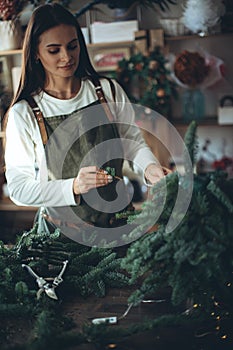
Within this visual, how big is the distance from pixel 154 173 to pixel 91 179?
17 centimetres

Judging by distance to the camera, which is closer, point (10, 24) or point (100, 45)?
point (10, 24)

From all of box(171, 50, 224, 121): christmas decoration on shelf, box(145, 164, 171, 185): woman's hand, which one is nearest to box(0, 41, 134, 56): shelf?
box(171, 50, 224, 121): christmas decoration on shelf

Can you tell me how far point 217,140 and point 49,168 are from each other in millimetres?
2036

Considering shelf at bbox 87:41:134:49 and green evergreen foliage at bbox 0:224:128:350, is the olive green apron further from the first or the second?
shelf at bbox 87:41:134:49

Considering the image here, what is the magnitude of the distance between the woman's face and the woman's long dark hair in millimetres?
16

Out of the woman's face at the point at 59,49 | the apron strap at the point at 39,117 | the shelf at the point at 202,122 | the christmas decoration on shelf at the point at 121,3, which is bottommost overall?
the shelf at the point at 202,122

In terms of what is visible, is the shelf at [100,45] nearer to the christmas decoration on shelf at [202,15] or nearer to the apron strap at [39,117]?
the christmas decoration on shelf at [202,15]

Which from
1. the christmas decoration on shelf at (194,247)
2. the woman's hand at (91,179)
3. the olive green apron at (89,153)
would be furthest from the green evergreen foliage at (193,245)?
the olive green apron at (89,153)

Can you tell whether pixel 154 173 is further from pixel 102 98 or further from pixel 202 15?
pixel 202 15

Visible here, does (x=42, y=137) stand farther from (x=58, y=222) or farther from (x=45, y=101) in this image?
(x=58, y=222)

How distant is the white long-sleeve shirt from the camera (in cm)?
153

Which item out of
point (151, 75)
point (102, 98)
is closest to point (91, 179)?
point (102, 98)

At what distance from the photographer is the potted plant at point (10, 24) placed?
2.51 m

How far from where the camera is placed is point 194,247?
1.02 meters
